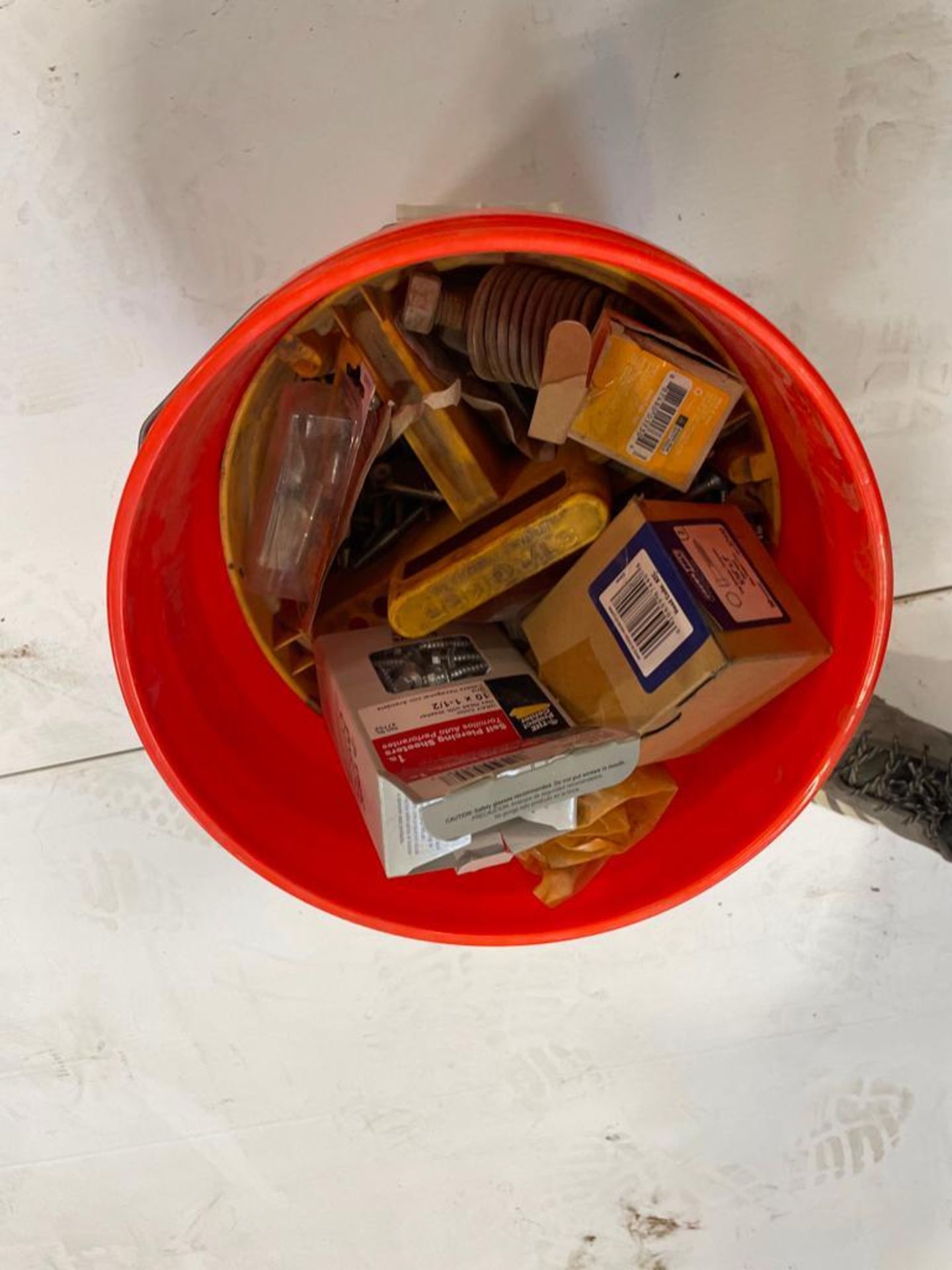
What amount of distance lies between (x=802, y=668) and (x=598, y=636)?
118 millimetres

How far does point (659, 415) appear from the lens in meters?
0.56

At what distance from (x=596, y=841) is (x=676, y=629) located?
6.4 inches

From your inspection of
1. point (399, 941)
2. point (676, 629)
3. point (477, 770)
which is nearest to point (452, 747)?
point (477, 770)

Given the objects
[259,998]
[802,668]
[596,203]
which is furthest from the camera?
[259,998]

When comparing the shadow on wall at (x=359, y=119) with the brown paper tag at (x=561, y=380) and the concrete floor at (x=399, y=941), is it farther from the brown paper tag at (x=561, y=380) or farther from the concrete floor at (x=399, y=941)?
the brown paper tag at (x=561, y=380)

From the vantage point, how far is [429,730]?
1.82ft

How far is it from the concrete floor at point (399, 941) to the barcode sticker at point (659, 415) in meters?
0.18

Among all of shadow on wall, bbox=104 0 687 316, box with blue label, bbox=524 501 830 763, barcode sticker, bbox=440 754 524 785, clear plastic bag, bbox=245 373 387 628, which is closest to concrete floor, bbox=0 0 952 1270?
shadow on wall, bbox=104 0 687 316

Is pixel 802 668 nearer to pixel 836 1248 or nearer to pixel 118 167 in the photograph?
pixel 118 167

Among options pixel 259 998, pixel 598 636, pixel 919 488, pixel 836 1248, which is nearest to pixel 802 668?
pixel 598 636

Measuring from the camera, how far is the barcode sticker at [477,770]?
0.51m

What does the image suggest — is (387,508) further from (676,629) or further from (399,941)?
(399,941)

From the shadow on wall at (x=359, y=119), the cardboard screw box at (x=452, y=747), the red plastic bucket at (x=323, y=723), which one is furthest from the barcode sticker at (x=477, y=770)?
the shadow on wall at (x=359, y=119)

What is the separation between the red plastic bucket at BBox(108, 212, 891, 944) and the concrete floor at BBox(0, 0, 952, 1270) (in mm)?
158
